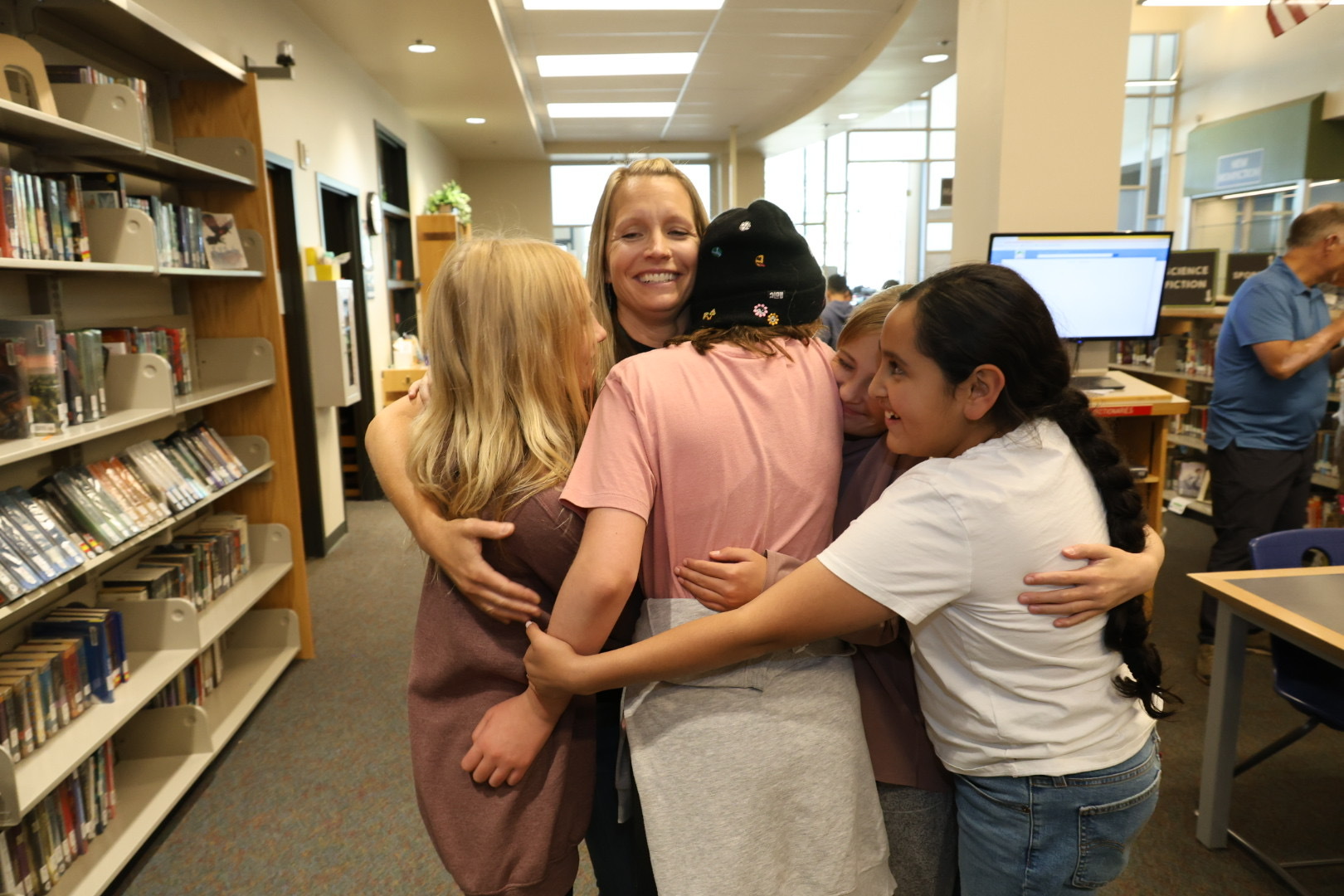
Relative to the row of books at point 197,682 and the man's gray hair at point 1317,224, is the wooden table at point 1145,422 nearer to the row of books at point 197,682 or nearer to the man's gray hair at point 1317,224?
the man's gray hair at point 1317,224

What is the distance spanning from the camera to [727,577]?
1033 mm

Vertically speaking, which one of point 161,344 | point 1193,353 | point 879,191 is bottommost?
point 1193,353

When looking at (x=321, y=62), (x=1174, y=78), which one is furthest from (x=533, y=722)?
(x=1174, y=78)

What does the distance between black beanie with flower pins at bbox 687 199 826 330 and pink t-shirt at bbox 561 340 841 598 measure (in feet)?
0.28

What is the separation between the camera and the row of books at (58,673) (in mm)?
1956

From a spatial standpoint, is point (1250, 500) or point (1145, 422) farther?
point (1250, 500)

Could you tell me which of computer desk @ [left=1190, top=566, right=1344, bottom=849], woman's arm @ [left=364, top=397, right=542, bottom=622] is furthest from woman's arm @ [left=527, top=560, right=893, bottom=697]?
computer desk @ [left=1190, top=566, right=1344, bottom=849]

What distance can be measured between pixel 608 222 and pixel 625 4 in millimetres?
5184

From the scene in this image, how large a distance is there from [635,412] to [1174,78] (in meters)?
11.0

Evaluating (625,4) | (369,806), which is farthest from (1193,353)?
(369,806)

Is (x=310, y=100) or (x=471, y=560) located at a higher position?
(x=310, y=100)

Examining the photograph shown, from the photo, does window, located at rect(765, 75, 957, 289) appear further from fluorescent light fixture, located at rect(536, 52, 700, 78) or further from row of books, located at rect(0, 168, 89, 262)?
row of books, located at rect(0, 168, 89, 262)

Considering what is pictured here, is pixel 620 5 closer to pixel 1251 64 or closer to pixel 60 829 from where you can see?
pixel 60 829

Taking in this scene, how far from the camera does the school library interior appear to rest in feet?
3.50
